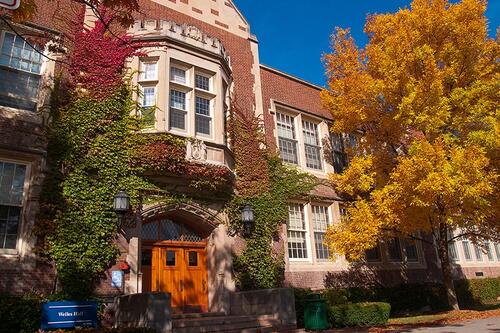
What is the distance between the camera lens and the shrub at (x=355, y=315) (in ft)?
41.8

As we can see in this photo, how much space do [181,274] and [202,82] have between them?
241 inches

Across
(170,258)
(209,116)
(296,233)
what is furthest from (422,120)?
(170,258)

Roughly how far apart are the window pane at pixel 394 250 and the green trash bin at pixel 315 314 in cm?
765

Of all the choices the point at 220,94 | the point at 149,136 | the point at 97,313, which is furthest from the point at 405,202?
the point at 97,313

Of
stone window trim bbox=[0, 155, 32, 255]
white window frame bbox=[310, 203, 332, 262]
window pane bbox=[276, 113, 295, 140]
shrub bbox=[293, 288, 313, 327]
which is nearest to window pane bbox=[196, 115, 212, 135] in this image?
window pane bbox=[276, 113, 295, 140]

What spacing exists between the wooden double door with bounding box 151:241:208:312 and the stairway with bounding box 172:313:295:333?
720mm

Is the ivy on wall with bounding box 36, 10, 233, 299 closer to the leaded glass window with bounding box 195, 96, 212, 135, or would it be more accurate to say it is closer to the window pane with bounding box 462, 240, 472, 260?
the leaded glass window with bounding box 195, 96, 212, 135

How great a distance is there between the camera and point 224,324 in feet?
35.3

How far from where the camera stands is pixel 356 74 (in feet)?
50.9

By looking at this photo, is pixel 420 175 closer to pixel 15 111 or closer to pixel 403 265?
pixel 403 265

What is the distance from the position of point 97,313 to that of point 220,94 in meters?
7.46

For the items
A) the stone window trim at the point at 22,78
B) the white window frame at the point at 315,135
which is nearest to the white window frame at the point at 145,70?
the stone window trim at the point at 22,78

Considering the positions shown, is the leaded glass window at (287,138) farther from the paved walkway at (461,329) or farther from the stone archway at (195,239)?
the paved walkway at (461,329)

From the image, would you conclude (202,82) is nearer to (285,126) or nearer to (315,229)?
(285,126)
